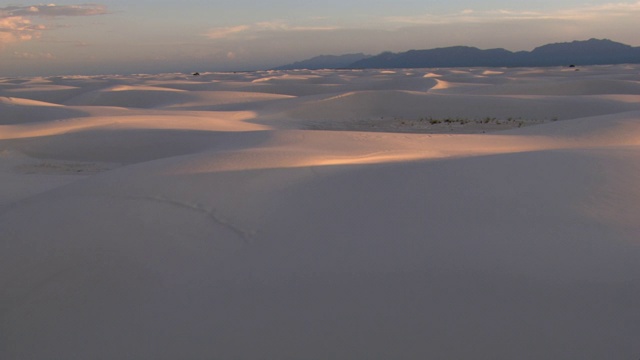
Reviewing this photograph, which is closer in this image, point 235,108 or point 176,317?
point 176,317

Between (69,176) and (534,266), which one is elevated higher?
(534,266)

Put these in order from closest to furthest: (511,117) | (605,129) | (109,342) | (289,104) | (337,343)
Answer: (337,343)
(109,342)
(605,129)
(511,117)
(289,104)

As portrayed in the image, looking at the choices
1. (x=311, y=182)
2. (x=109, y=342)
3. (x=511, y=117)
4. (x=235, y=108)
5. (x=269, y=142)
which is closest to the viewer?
(x=109, y=342)

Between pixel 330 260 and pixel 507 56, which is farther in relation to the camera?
pixel 507 56

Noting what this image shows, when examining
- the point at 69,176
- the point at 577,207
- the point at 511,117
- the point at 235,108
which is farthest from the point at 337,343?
the point at 235,108

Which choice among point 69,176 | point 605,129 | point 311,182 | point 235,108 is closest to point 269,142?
point 69,176

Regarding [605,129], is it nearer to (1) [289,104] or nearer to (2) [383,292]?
(2) [383,292]

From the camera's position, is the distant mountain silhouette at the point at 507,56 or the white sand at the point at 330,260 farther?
the distant mountain silhouette at the point at 507,56

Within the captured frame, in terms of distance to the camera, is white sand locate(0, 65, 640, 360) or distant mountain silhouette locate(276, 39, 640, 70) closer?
white sand locate(0, 65, 640, 360)
